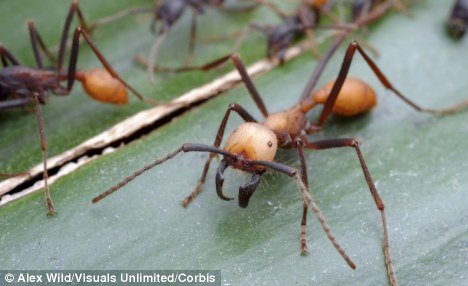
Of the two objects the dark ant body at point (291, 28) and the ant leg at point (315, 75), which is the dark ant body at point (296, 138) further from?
the dark ant body at point (291, 28)

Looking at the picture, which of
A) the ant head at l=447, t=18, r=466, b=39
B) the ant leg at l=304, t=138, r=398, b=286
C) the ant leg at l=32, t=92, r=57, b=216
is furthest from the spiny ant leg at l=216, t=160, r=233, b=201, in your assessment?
the ant head at l=447, t=18, r=466, b=39

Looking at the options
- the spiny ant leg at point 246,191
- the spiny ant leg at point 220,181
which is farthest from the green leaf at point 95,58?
the spiny ant leg at point 246,191

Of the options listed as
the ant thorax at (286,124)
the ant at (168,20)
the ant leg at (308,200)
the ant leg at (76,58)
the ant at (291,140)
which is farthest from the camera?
the ant at (168,20)

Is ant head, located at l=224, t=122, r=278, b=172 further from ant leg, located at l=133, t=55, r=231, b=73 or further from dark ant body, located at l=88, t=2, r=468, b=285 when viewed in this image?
ant leg, located at l=133, t=55, r=231, b=73

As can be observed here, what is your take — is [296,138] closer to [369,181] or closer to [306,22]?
[369,181]

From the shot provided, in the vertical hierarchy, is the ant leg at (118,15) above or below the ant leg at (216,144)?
above
